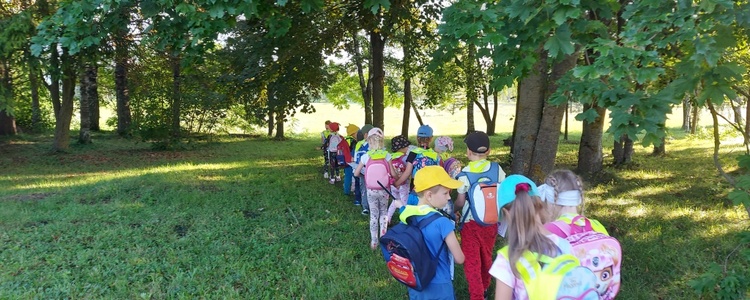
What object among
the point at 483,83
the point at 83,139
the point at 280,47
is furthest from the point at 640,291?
the point at 83,139

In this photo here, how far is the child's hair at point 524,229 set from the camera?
7.22ft

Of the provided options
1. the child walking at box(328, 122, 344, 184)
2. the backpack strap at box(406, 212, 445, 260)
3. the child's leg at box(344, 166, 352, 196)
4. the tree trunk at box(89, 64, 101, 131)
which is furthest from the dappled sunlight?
the backpack strap at box(406, 212, 445, 260)

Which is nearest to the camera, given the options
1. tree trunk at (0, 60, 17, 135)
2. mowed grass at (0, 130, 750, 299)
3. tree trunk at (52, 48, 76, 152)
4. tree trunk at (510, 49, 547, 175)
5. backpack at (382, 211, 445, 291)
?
backpack at (382, 211, 445, 291)

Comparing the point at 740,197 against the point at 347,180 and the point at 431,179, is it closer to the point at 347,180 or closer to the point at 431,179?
the point at 431,179

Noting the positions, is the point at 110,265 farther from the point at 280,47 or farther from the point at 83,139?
the point at 83,139

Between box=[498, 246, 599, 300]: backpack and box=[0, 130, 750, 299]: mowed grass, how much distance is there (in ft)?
8.22

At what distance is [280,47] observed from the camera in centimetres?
998

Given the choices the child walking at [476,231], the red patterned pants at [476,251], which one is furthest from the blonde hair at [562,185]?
the red patterned pants at [476,251]

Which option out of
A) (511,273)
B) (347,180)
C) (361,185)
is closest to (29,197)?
(347,180)

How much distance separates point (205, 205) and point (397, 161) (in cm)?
395

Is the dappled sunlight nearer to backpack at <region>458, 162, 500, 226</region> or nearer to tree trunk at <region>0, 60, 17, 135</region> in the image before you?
tree trunk at <region>0, 60, 17, 135</region>

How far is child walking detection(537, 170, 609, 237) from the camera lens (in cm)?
288

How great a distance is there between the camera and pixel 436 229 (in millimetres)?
2969

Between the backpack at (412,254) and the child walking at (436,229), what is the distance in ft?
0.12
